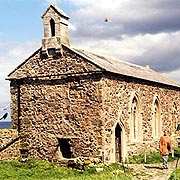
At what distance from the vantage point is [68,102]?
21.8 m

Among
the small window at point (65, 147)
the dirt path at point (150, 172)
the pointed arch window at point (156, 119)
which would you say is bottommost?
the dirt path at point (150, 172)

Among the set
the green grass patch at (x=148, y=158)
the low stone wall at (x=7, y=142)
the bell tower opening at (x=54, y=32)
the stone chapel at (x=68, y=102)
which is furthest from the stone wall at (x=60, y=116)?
the green grass patch at (x=148, y=158)

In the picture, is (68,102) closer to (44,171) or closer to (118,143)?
(118,143)

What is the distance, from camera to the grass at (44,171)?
17.8m

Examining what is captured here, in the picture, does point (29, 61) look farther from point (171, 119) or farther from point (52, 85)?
point (171, 119)

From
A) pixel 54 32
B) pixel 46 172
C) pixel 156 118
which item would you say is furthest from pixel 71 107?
pixel 156 118

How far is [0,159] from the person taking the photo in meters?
21.6

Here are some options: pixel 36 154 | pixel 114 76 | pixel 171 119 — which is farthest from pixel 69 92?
pixel 171 119

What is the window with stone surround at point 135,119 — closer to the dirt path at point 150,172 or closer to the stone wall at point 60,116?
the dirt path at point 150,172

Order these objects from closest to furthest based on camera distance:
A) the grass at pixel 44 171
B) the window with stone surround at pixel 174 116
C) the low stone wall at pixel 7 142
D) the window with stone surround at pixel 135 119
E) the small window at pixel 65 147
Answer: the grass at pixel 44 171, the small window at pixel 65 147, the low stone wall at pixel 7 142, the window with stone surround at pixel 135 119, the window with stone surround at pixel 174 116

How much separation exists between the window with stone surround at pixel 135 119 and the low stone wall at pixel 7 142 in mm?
6725

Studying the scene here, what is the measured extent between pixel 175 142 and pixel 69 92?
12.6 metres

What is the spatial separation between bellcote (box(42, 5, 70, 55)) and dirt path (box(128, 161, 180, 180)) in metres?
7.37

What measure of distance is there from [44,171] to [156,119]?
11204 mm
